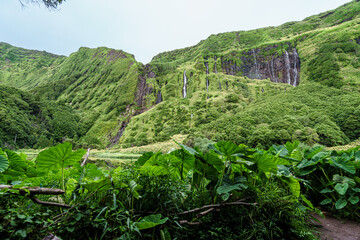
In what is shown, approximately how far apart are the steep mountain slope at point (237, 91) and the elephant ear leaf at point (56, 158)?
38.7 metres

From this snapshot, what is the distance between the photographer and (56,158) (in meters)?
1.33

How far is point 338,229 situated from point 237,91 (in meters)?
80.9

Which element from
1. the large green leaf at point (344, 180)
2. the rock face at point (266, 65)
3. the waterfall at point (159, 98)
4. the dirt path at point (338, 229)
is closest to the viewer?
the dirt path at point (338, 229)

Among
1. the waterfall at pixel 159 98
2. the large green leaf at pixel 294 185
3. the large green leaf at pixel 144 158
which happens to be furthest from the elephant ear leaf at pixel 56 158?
the waterfall at pixel 159 98

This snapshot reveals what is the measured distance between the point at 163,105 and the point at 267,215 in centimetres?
7955

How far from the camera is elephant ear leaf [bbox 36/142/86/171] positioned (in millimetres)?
1276

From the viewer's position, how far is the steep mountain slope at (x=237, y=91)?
42.1 metres

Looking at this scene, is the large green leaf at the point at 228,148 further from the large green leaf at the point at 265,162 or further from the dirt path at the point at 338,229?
the dirt path at the point at 338,229

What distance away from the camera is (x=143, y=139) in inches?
2559

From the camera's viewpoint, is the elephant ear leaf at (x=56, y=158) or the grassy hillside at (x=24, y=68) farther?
the grassy hillside at (x=24, y=68)

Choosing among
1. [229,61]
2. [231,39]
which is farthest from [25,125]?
[231,39]

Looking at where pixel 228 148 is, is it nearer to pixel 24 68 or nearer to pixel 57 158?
pixel 57 158

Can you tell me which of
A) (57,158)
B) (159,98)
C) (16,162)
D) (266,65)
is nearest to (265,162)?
(57,158)

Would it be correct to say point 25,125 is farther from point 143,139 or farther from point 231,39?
point 231,39
